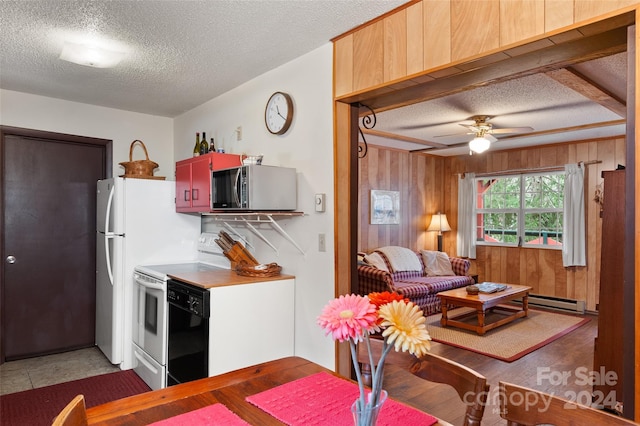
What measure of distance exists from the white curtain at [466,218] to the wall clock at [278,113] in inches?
201

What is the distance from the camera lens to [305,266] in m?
2.89

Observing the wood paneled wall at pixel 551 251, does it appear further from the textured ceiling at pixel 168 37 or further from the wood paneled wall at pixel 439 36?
the textured ceiling at pixel 168 37

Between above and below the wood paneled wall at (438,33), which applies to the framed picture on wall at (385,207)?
below

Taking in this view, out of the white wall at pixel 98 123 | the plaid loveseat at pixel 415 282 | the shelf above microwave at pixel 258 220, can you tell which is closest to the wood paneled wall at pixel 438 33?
the shelf above microwave at pixel 258 220

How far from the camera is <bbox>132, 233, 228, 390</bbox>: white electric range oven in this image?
10.0 ft

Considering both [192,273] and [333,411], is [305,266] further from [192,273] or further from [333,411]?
[333,411]

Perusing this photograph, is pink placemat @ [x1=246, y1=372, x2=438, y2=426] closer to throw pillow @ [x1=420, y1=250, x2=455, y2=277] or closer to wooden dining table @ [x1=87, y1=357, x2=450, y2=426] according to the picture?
wooden dining table @ [x1=87, y1=357, x2=450, y2=426]

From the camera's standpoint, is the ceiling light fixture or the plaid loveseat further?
the plaid loveseat

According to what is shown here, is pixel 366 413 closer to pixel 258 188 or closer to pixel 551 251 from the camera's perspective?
pixel 258 188

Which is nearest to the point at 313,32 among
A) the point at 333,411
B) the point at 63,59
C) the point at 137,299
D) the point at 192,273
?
the point at 63,59

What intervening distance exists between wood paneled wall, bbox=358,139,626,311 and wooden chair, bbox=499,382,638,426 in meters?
4.97

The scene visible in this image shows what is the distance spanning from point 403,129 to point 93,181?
3677 mm

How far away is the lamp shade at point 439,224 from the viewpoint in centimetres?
738

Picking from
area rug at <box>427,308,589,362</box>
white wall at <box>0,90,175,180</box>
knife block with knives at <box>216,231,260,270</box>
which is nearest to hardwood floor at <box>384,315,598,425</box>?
area rug at <box>427,308,589,362</box>
